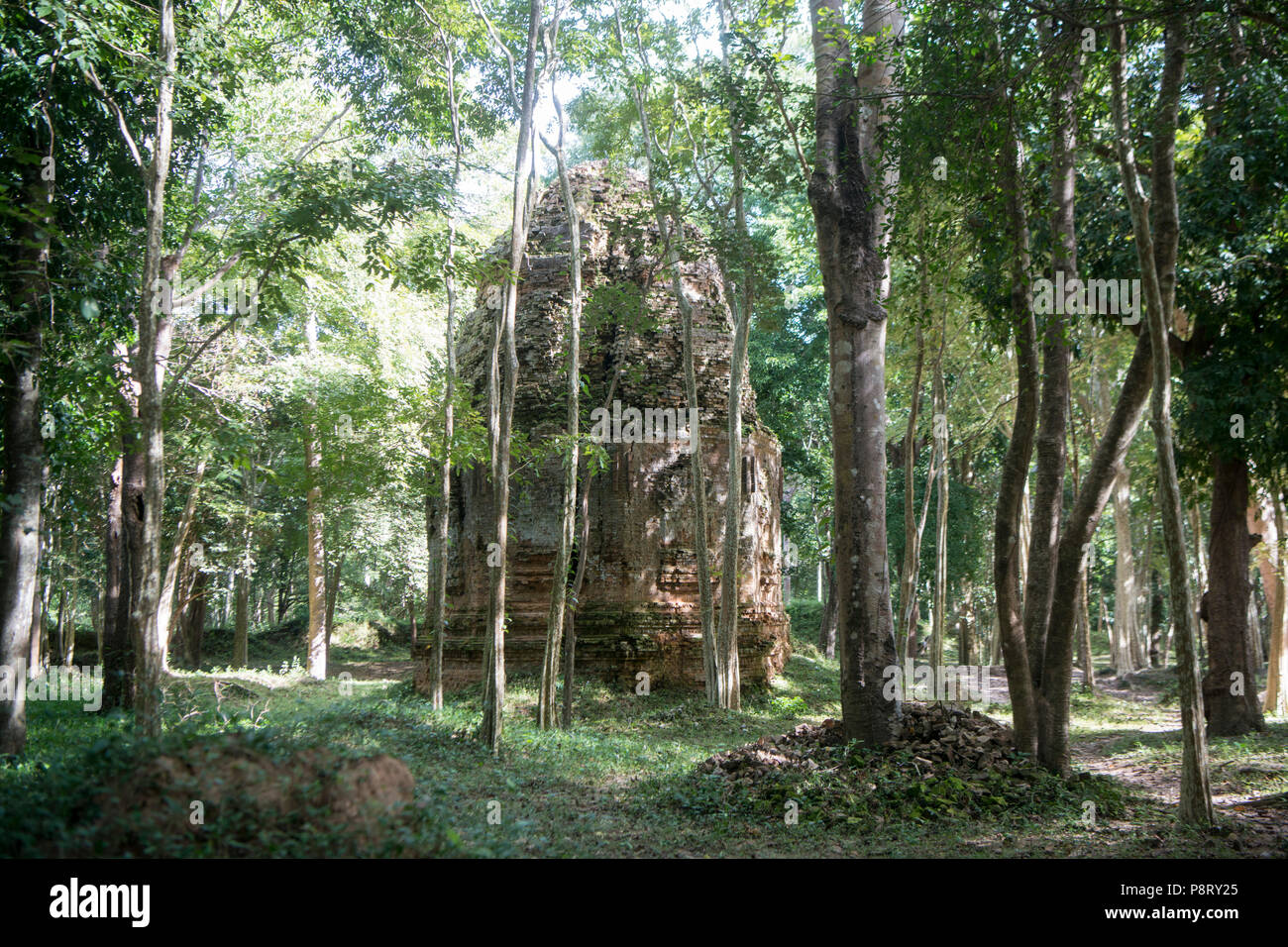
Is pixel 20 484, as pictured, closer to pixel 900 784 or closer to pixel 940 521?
pixel 900 784

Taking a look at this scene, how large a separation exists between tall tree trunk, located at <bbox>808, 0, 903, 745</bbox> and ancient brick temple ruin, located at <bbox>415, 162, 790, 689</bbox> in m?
6.05

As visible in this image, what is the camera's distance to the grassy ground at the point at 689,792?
238 inches

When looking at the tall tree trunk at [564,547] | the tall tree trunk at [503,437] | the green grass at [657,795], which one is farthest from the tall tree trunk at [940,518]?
the tall tree trunk at [503,437]

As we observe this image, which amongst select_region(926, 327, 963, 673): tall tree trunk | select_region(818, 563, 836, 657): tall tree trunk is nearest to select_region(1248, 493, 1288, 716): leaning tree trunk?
select_region(926, 327, 963, 673): tall tree trunk

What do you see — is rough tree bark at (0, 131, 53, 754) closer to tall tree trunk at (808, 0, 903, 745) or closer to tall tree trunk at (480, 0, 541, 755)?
tall tree trunk at (480, 0, 541, 755)

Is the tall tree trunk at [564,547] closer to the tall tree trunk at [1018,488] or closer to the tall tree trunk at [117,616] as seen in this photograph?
the tall tree trunk at [1018,488]

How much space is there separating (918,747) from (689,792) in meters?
2.45

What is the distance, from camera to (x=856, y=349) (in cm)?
887

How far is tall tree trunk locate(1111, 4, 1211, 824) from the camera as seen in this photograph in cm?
642

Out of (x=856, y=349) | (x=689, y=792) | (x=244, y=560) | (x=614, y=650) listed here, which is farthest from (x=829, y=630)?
(x=689, y=792)

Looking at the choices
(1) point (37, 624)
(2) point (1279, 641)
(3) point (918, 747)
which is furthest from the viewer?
(1) point (37, 624)

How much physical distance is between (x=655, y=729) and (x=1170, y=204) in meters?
9.99

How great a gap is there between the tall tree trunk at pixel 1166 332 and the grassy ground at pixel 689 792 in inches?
24.6

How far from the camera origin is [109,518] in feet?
47.7
